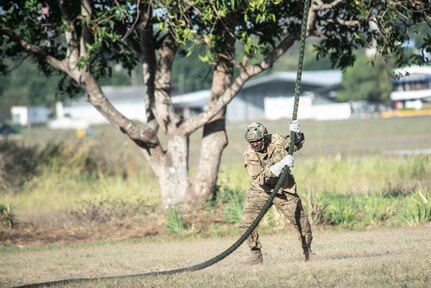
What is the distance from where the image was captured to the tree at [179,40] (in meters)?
15.3

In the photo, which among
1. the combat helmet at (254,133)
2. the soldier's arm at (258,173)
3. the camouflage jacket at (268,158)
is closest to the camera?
the combat helmet at (254,133)

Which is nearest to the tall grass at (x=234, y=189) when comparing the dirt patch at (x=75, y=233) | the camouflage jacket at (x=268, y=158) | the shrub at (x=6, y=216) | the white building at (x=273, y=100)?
the shrub at (x=6, y=216)

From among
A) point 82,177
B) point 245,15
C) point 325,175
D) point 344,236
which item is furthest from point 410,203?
point 82,177

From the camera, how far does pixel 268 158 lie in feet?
36.5

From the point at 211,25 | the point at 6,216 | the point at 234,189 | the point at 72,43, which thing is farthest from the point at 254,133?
the point at 6,216

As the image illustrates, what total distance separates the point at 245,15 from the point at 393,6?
2.52 meters

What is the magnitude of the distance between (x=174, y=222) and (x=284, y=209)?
5499 millimetres

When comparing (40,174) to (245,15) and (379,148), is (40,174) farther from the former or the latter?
(379,148)

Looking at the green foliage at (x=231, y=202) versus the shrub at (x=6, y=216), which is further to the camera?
the shrub at (x=6, y=216)

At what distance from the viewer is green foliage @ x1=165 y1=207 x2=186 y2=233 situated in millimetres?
16516

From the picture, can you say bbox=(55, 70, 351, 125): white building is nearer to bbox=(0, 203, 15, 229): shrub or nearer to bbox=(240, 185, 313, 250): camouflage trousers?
bbox=(0, 203, 15, 229): shrub

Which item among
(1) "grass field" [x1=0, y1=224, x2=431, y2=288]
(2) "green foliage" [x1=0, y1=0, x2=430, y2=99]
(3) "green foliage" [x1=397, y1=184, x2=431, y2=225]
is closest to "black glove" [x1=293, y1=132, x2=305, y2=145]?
(1) "grass field" [x1=0, y1=224, x2=431, y2=288]

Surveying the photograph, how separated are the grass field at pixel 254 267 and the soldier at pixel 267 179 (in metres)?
0.45

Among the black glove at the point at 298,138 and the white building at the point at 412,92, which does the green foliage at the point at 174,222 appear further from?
the white building at the point at 412,92
